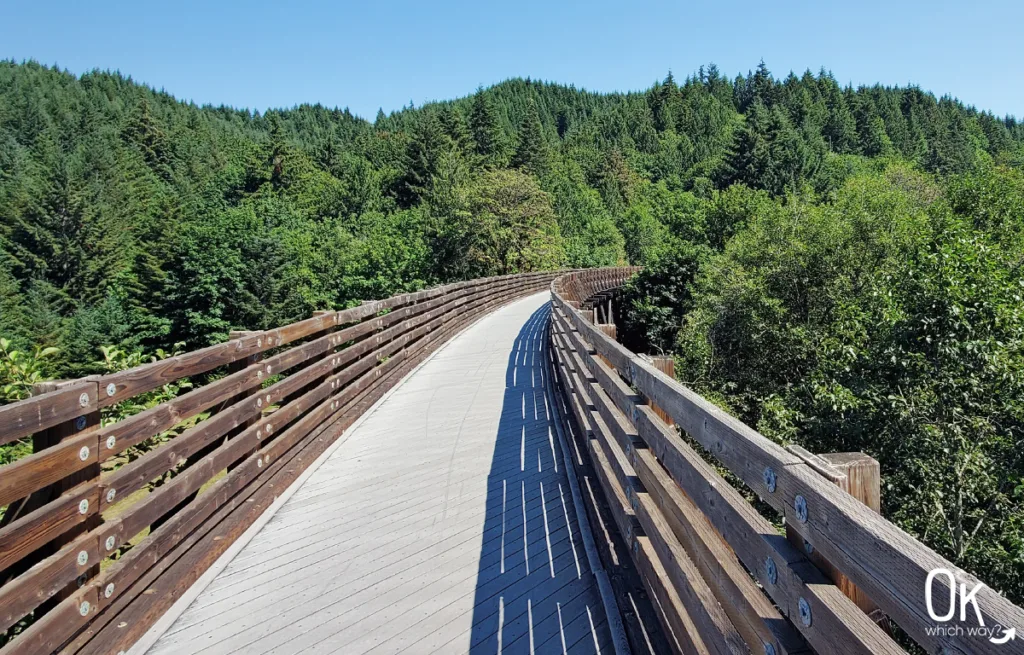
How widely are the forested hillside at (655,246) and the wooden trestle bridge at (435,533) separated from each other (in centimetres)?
252

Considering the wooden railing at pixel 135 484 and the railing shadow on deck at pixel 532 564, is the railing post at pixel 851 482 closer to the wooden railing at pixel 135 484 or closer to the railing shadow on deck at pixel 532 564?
the railing shadow on deck at pixel 532 564

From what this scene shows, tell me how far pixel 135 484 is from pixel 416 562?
1.61 meters

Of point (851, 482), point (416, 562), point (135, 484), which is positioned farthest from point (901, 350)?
point (135, 484)

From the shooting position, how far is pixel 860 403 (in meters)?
12.2

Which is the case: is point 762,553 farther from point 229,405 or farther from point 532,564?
point 229,405

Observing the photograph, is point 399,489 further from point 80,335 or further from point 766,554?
point 80,335

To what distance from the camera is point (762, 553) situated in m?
1.90

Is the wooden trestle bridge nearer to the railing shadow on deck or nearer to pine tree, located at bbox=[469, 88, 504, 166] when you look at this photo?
the railing shadow on deck

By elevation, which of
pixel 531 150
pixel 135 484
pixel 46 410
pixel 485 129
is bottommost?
pixel 135 484

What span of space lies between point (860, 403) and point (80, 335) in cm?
4569

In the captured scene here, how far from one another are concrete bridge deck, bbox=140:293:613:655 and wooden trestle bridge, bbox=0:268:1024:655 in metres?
0.02

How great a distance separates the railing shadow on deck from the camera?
3.32 m

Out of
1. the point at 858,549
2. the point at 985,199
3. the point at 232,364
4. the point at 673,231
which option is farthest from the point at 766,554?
the point at 673,231

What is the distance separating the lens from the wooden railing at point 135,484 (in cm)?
260
